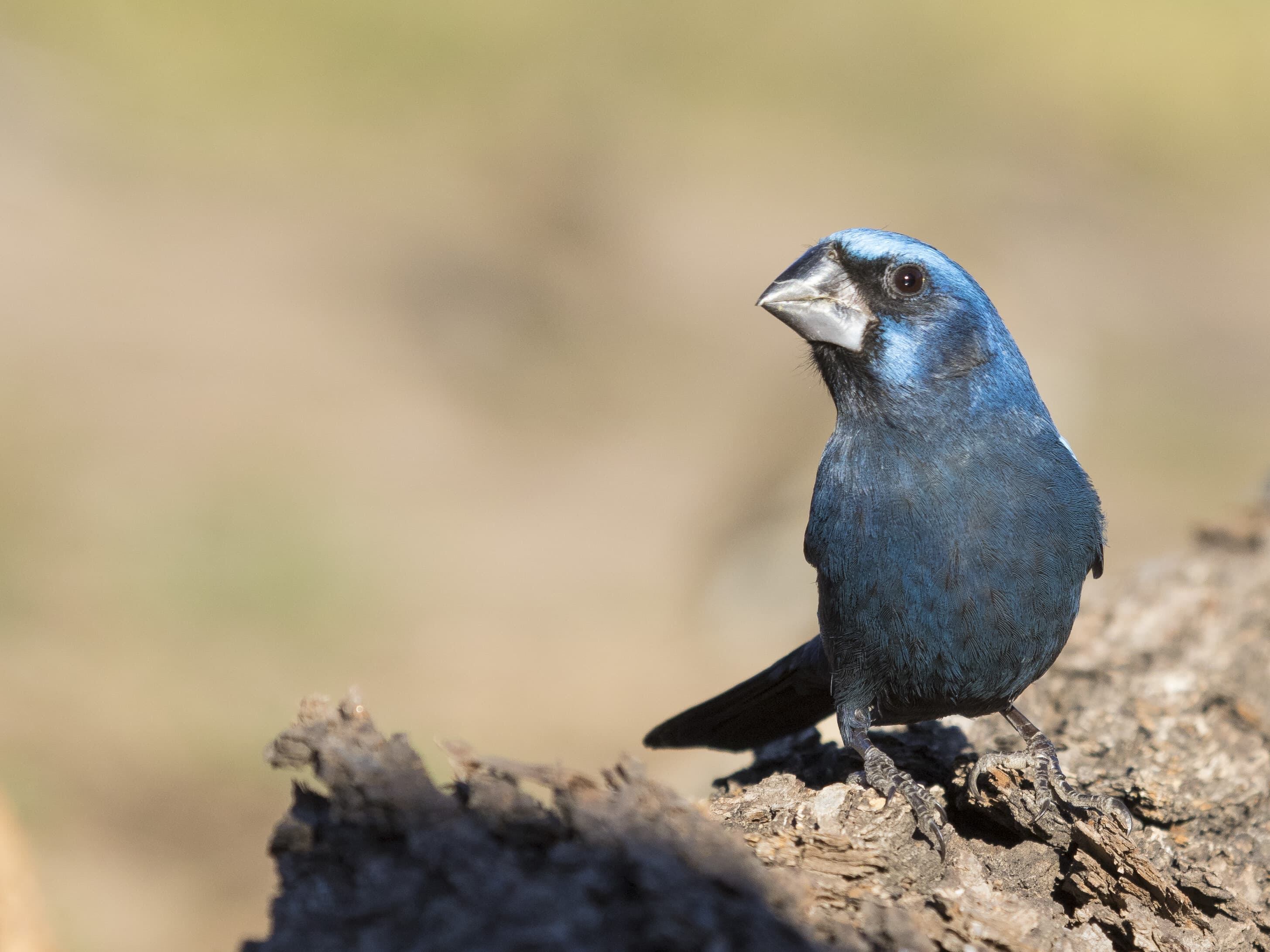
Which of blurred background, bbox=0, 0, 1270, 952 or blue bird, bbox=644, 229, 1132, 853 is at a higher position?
blurred background, bbox=0, 0, 1270, 952

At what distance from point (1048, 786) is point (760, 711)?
114 cm

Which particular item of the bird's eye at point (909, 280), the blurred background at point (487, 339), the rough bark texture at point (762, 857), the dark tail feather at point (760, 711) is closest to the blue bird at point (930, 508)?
the bird's eye at point (909, 280)

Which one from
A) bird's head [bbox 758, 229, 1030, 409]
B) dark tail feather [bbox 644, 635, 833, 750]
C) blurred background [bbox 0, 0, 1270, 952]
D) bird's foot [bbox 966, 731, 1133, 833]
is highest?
blurred background [bbox 0, 0, 1270, 952]

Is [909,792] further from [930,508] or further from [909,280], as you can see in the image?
[909,280]

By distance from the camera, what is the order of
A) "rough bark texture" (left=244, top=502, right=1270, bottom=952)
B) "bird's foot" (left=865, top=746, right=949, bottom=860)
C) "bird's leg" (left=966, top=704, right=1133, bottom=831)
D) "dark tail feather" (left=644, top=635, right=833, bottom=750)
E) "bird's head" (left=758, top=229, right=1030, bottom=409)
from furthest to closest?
"dark tail feather" (left=644, top=635, right=833, bottom=750)
"bird's head" (left=758, top=229, right=1030, bottom=409)
"bird's leg" (left=966, top=704, right=1133, bottom=831)
"bird's foot" (left=865, top=746, right=949, bottom=860)
"rough bark texture" (left=244, top=502, right=1270, bottom=952)

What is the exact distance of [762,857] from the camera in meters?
3.10

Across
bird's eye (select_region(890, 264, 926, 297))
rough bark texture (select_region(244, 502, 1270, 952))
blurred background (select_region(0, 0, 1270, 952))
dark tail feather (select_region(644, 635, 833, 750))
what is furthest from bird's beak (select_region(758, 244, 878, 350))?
blurred background (select_region(0, 0, 1270, 952))

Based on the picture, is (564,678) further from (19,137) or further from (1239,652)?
(19,137)

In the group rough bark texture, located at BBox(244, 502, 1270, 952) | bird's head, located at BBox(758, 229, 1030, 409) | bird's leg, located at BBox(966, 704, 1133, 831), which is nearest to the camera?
rough bark texture, located at BBox(244, 502, 1270, 952)

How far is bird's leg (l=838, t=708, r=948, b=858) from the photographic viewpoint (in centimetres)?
338

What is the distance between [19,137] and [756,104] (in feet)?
32.6

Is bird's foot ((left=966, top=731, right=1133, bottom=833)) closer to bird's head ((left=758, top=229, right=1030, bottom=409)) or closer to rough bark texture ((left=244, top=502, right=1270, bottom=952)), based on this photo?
rough bark texture ((left=244, top=502, right=1270, bottom=952))

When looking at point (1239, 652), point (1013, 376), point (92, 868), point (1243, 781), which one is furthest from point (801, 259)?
point (92, 868)

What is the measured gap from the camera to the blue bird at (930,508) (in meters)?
3.72
